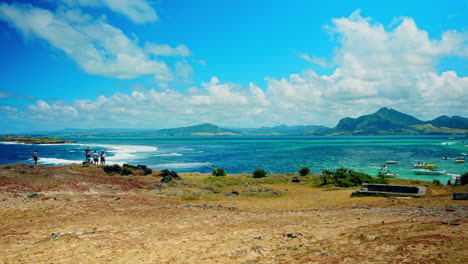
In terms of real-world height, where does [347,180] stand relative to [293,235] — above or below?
below

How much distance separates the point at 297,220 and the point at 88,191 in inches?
719

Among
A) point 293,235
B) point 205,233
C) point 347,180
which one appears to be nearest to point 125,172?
point 347,180

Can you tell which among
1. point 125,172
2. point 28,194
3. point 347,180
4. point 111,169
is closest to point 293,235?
point 28,194

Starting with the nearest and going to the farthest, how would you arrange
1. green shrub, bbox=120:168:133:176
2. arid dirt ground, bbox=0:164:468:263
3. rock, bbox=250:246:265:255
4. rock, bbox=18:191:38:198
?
arid dirt ground, bbox=0:164:468:263 → rock, bbox=250:246:265:255 → rock, bbox=18:191:38:198 → green shrub, bbox=120:168:133:176

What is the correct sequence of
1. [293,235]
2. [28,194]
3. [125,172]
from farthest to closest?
[125,172] < [28,194] < [293,235]

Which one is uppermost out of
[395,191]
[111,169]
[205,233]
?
[205,233]

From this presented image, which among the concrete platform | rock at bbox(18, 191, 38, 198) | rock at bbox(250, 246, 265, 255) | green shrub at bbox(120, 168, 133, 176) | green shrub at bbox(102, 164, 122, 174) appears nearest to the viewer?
rock at bbox(250, 246, 265, 255)

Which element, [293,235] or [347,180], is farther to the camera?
[347,180]

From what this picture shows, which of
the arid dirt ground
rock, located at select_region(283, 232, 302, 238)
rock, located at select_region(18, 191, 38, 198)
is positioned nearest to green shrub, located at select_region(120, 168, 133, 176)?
the arid dirt ground

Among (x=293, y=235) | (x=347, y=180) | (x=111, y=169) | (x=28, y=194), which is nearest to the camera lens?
(x=293, y=235)

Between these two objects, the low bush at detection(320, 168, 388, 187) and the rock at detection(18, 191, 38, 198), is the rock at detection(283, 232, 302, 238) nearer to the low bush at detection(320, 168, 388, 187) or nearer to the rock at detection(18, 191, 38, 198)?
the rock at detection(18, 191, 38, 198)

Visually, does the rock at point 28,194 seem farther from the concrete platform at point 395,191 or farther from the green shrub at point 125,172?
the concrete platform at point 395,191

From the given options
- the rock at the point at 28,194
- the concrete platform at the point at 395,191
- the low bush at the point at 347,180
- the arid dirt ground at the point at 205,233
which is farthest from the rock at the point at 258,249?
the low bush at the point at 347,180

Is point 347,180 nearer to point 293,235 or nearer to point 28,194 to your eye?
point 293,235
